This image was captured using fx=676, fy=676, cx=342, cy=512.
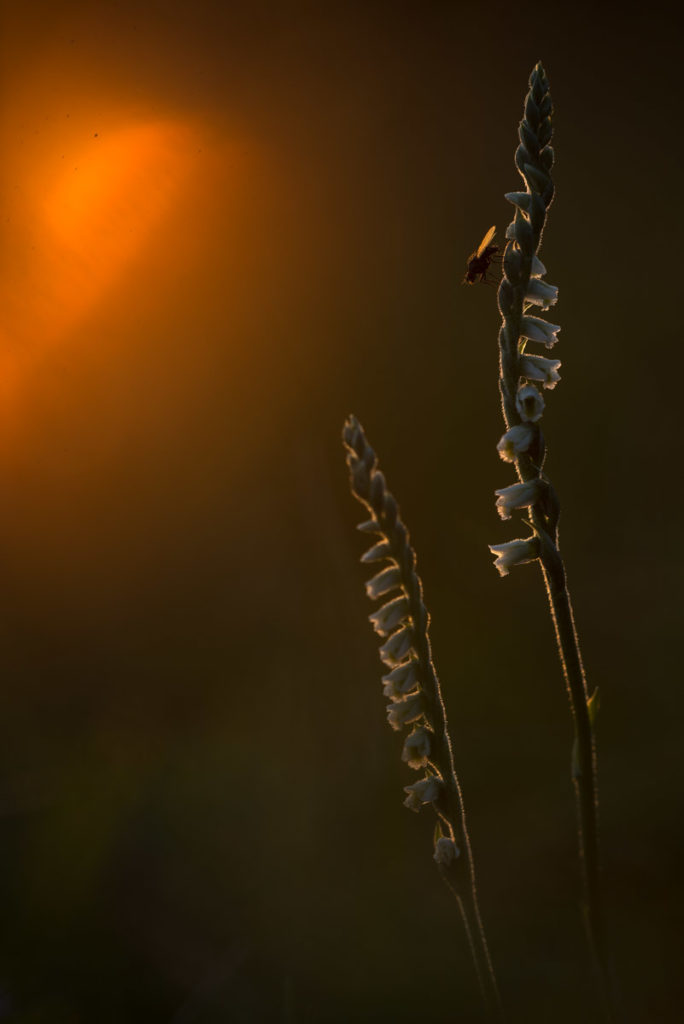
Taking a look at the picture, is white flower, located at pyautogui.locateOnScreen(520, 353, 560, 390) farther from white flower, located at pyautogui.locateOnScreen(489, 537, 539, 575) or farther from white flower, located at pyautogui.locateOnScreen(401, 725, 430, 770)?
white flower, located at pyautogui.locateOnScreen(401, 725, 430, 770)

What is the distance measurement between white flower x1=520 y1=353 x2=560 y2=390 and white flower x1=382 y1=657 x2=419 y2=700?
0.51 ft

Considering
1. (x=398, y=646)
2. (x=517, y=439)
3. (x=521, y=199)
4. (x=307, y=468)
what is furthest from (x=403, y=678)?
(x=307, y=468)

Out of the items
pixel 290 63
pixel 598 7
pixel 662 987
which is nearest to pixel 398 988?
pixel 662 987

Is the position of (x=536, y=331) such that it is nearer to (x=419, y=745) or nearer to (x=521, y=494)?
(x=521, y=494)

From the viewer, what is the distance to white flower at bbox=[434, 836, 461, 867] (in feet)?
1.12

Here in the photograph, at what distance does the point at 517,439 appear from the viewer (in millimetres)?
333

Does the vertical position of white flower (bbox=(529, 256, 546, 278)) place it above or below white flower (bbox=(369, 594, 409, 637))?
above

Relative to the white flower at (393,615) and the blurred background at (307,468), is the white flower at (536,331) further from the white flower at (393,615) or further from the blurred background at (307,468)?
the blurred background at (307,468)

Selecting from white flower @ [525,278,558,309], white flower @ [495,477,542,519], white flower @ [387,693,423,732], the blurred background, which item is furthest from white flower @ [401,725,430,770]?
the blurred background

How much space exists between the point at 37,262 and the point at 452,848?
3.17 feet

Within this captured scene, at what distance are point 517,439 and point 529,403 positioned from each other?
23 mm

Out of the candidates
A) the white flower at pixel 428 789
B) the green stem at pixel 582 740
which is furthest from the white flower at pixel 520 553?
the white flower at pixel 428 789

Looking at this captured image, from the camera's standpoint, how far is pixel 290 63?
127cm

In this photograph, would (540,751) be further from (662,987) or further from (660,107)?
(660,107)
